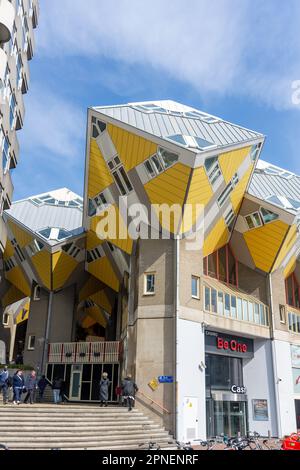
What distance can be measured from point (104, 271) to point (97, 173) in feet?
35.0

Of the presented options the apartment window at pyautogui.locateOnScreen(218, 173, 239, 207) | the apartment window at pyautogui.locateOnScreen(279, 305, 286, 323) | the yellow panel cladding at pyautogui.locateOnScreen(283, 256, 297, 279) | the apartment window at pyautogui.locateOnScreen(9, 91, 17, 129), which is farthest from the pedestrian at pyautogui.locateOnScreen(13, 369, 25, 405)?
the yellow panel cladding at pyautogui.locateOnScreen(283, 256, 297, 279)

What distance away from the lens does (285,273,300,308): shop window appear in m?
34.1

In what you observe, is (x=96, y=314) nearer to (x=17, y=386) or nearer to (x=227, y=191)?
(x=227, y=191)

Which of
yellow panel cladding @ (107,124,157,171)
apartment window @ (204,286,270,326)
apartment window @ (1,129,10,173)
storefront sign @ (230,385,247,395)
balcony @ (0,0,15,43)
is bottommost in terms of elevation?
storefront sign @ (230,385,247,395)

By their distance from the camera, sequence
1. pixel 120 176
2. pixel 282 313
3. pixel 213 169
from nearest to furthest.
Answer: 1. pixel 213 169
2. pixel 120 176
3. pixel 282 313

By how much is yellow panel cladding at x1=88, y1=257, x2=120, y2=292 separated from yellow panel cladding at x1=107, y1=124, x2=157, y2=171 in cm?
1126

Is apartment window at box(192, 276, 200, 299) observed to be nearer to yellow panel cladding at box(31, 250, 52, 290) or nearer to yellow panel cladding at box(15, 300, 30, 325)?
yellow panel cladding at box(31, 250, 52, 290)

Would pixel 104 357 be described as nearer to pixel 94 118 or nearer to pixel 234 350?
pixel 234 350

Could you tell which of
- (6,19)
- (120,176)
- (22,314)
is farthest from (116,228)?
(22,314)

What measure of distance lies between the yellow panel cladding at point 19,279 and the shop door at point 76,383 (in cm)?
1076

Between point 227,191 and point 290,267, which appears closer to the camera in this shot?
point 227,191

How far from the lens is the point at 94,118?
25078mm

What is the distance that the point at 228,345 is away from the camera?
26844 millimetres
